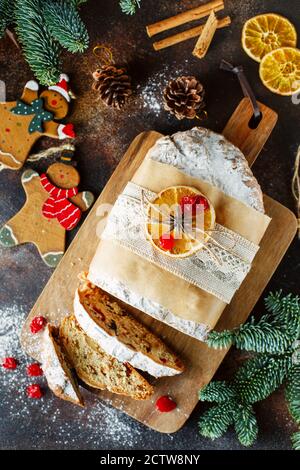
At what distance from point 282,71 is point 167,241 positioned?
98 cm

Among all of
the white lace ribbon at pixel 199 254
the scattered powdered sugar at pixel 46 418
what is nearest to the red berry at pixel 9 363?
the scattered powdered sugar at pixel 46 418

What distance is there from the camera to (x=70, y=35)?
2.11 metres

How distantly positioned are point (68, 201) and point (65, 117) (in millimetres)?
405

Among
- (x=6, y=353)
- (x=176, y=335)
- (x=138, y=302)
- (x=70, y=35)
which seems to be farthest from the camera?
(x=6, y=353)

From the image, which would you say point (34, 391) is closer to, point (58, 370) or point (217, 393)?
point (58, 370)

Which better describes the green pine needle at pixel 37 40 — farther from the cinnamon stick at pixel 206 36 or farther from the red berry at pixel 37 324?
the red berry at pixel 37 324

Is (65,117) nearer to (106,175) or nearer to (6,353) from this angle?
(106,175)

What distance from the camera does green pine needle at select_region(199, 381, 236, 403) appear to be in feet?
7.68

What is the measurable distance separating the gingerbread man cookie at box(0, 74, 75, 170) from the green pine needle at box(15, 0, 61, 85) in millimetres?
286

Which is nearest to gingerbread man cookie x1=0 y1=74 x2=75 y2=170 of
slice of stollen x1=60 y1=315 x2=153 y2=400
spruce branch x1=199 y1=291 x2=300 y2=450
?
slice of stollen x1=60 y1=315 x2=153 y2=400

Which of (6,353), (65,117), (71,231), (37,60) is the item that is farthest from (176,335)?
(37,60)

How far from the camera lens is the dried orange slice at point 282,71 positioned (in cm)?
243

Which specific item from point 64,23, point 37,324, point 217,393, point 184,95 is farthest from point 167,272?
point 64,23

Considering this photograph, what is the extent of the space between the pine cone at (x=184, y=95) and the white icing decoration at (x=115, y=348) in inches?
36.8
